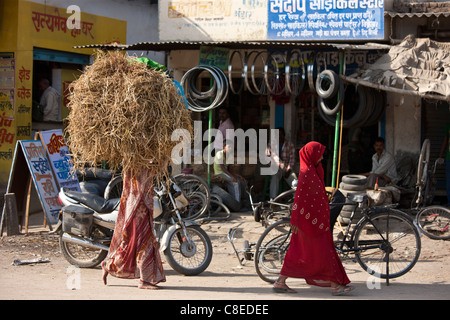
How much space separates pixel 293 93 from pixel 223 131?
1665mm

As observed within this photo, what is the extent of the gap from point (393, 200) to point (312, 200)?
426 centimetres

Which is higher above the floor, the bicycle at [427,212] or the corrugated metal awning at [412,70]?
the corrugated metal awning at [412,70]

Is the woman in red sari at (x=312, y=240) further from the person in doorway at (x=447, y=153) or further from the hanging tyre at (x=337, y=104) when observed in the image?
the person in doorway at (x=447, y=153)

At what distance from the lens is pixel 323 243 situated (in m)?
6.13

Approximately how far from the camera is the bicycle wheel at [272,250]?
6727mm

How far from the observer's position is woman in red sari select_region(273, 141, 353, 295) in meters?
6.10

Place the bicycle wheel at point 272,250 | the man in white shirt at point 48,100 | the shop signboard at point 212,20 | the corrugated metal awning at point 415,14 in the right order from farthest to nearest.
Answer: the man in white shirt at point 48,100 < the shop signboard at point 212,20 < the corrugated metal awning at point 415,14 < the bicycle wheel at point 272,250

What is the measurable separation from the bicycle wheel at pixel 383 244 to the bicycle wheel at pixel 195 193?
3.85 meters

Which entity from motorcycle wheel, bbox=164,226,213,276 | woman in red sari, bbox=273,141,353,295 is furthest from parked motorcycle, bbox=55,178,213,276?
woman in red sari, bbox=273,141,353,295

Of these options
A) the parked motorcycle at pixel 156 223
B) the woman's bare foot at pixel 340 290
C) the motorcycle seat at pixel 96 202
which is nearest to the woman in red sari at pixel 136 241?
A: the parked motorcycle at pixel 156 223

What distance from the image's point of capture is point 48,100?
45.6ft

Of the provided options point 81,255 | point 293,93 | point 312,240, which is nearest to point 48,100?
point 293,93

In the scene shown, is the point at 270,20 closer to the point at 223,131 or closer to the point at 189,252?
the point at 223,131
